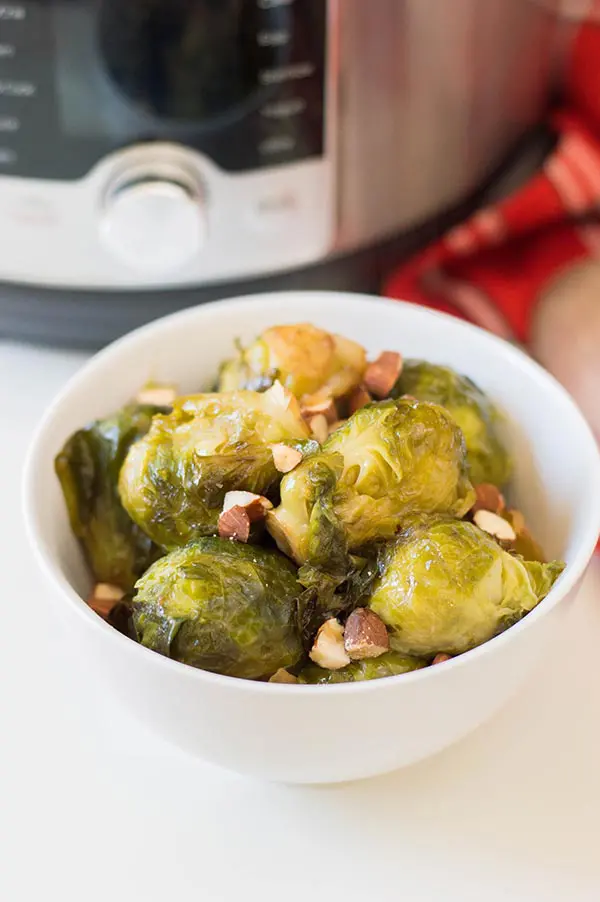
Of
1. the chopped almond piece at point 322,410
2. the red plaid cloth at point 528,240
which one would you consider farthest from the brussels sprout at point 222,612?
the red plaid cloth at point 528,240

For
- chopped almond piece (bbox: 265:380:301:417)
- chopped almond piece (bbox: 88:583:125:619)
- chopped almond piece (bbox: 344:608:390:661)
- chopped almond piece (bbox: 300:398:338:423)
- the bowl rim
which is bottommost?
chopped almond piece (bbox: 88:583:125:619)

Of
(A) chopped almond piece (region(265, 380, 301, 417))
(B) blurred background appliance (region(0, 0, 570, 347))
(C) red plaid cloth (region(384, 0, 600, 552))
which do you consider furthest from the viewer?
(C) red plaid cloth (region(384, 0, 600, 552))

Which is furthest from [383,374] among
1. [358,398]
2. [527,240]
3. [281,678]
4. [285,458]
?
[527,240]

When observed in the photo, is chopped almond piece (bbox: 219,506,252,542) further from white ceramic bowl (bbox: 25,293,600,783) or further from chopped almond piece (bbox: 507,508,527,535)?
chopped almond piece (bbox: 507,508,527,535)

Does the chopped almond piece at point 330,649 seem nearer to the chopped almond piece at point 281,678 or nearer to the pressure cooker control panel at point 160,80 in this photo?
the chopped almond piece at point 281,678

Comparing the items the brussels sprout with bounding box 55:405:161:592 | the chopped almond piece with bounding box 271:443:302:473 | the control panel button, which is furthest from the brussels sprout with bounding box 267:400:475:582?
the control panel button

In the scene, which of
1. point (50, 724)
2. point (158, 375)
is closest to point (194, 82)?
point (158, 375)
